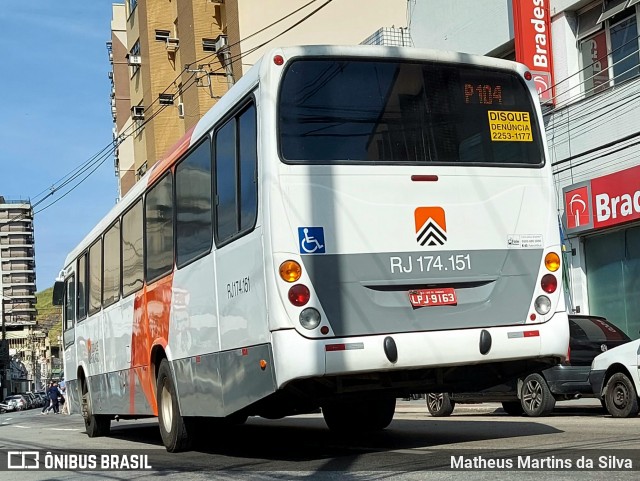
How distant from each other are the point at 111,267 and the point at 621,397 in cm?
725

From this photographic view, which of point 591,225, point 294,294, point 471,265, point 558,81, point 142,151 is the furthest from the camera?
point 142,151

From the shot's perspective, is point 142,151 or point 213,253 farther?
point 142,151

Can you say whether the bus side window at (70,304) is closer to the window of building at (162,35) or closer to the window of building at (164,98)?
the window of building at (164,98)

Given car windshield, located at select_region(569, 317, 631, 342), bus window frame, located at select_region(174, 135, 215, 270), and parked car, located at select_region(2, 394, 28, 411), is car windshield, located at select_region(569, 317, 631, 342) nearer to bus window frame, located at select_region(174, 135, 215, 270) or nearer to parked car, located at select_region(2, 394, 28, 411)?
bus window frame, located at select_region(174, 135, 215, 270)

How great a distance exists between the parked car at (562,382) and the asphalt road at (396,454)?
5.00ft

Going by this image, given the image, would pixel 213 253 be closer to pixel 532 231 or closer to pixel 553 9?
pixel 532 231

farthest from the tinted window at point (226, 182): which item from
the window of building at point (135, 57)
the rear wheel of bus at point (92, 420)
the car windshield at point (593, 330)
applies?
the window of building at point (135, 57)

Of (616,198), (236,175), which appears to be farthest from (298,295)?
(616,198)

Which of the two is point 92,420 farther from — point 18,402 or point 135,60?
point 18,402

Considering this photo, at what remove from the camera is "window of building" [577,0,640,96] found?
2052cm

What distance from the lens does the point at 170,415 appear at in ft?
36.1

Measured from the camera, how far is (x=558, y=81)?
73.0 ft

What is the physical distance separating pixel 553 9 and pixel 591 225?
16.9 ft

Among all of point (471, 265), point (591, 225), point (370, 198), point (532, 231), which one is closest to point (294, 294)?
point (370, 198)
